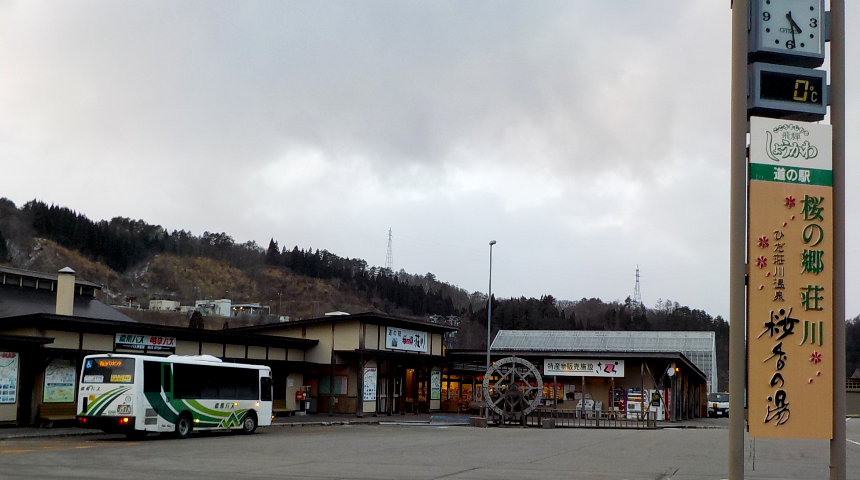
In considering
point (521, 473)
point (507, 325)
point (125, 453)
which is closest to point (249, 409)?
point (125, 453)

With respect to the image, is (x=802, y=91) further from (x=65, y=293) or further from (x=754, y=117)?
(x=65, y=293)

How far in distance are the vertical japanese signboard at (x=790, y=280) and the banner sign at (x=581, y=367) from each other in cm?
3694

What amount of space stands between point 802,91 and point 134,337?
2740 cm

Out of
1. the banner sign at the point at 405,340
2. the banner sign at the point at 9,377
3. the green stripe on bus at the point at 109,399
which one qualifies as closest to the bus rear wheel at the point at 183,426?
the green stripe on bus at the point at 109,399

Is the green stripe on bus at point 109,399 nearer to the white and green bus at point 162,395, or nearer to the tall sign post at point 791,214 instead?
the white and green bus at point 162,395

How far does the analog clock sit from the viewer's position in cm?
845

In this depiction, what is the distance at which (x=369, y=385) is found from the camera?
137ft

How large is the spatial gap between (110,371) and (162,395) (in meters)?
1.61

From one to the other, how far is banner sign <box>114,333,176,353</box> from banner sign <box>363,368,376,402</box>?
37.1 ft

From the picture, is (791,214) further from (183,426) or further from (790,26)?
(183,426)

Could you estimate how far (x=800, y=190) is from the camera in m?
8.50

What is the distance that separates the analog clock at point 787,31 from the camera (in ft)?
27.7

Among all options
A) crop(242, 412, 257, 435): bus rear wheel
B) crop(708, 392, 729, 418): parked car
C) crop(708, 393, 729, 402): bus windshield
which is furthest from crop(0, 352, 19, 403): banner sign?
crop(708, 393, 729, 402): bus windshield

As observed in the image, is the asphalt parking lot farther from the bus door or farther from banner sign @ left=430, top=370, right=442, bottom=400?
banner sign @ left=430, top=370, right=442, bottom=400
